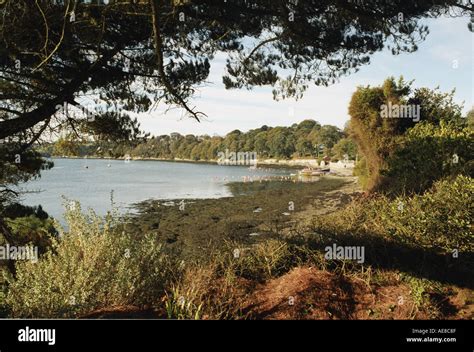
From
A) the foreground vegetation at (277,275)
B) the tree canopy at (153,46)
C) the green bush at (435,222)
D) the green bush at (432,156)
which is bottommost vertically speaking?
the foreground vegetation at (277,275)

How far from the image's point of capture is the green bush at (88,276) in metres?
4.89

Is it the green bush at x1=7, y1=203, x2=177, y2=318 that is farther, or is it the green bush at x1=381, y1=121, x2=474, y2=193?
the green bush at x1=381, y1=121, x2=474, y2=193

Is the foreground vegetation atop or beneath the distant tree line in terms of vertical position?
beneath

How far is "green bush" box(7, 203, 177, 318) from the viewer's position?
489 centimetres

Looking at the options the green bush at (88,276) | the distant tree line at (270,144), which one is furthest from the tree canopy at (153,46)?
the distant tree line at (270,144)

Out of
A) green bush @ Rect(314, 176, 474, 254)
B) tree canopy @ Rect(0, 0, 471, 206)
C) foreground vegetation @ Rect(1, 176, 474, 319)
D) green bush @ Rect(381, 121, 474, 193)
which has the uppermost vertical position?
tree canopy @ Rect(0, 0, 471, 206)

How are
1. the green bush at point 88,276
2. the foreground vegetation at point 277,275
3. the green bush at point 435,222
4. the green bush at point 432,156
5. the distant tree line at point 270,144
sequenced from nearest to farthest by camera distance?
the green bush at point 88,276 < the foreground vegetation at point 277,275 < the green bush at point 435,222 < the green bush at point 432,156 < the distant tree line at point 270,144

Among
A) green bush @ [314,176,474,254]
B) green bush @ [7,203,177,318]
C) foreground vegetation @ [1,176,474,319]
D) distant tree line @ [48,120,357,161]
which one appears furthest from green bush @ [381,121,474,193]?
distant tree line @ [48,120,357,161]

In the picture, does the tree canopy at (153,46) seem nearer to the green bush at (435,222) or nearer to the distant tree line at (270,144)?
the green bush at (435,222)

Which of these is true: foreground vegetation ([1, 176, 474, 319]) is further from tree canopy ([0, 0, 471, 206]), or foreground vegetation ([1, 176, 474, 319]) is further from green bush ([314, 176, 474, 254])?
tree canopy ([0, 0, 471, 206])

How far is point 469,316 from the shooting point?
5680 mm

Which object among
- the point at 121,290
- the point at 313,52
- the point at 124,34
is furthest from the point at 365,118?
the point at 121,290

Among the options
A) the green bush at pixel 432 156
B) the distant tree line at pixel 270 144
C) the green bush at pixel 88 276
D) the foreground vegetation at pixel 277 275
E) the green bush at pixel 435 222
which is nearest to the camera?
the green bush at pixel 88 276

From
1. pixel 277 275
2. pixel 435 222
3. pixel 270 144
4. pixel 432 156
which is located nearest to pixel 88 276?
pixel 277 275
